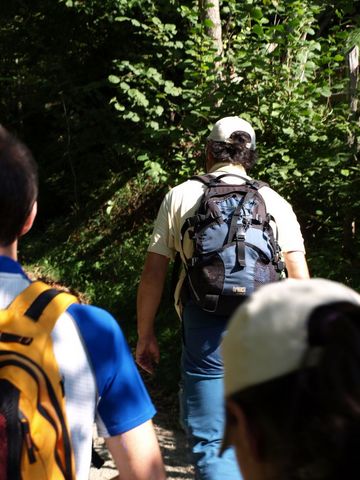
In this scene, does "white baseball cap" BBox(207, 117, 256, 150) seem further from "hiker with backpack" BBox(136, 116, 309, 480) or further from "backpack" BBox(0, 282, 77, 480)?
"backpack" BBox(0, 282, 77, 480)

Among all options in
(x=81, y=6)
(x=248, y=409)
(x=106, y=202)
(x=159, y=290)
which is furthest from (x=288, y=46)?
(x=106, y=202)

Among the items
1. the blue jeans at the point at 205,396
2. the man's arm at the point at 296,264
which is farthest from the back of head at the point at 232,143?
the blue jeans at the point at 205,396

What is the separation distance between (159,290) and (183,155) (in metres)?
3.32

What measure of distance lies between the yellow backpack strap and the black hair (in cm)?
59

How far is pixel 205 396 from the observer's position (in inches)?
113

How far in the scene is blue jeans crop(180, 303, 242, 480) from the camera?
2814 mm

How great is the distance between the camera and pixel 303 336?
954 mm

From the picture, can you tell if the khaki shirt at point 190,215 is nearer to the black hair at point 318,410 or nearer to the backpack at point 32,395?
the backpack at point 32,395

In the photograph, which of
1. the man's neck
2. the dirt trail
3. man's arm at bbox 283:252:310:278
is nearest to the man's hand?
man's arm at bbox 283:252:310:278

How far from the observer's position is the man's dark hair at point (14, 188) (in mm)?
1465

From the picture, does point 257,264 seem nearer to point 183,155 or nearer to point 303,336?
point 303,336

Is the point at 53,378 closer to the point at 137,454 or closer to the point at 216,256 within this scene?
the point at 137,454

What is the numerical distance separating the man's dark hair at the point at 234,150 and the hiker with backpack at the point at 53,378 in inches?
67.5

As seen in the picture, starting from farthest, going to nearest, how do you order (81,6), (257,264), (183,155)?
→ 1. (81,6)
2. (183,155)
3. (257,264)
